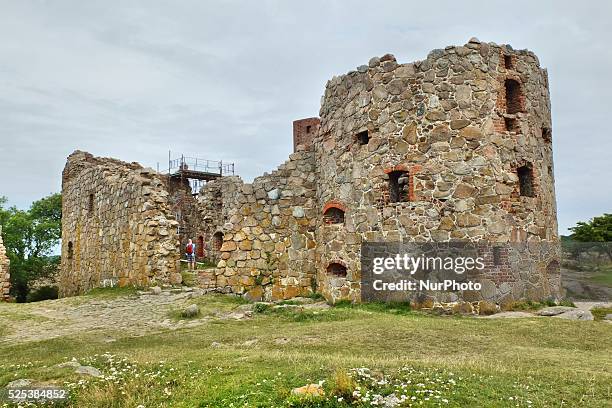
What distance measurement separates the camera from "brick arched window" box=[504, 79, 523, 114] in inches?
504

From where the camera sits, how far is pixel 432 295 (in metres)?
11.9

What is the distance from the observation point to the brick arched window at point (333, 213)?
45.5ft

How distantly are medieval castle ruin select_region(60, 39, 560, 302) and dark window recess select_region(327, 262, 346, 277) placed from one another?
3 centimetres

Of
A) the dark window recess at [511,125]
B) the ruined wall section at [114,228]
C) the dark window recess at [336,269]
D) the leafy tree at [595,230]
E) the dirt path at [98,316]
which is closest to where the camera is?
the dirt path at [98,316]

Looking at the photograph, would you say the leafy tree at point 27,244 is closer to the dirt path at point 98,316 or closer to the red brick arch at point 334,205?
the dirt path at point 98,316

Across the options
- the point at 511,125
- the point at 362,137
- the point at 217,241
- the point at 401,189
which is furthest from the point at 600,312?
the point at 217,241

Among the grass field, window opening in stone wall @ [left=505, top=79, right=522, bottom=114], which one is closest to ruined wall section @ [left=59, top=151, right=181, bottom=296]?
the grass field

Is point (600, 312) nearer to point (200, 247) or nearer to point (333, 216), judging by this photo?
point (333, 216)

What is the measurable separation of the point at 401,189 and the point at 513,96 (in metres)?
3.60

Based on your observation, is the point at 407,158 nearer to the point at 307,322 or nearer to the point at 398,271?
the point at 398,271

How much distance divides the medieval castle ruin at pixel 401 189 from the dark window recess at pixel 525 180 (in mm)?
41

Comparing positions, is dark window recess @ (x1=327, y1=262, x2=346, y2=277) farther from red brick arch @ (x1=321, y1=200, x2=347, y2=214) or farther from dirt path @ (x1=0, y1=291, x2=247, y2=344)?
dirt path @ (x1=0, y1=291, x2=247, y2=344)

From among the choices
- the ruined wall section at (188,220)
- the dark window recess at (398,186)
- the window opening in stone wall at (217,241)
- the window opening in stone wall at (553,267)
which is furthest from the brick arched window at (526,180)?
the ruined wall section at (188,220)

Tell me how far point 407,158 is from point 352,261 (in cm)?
293
